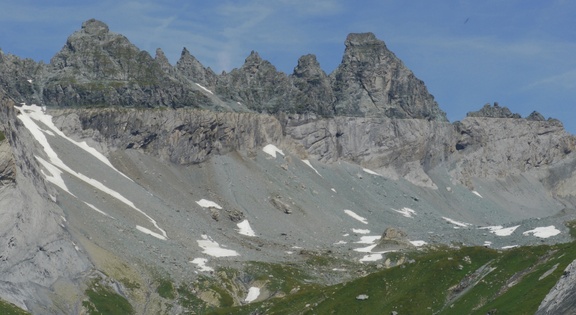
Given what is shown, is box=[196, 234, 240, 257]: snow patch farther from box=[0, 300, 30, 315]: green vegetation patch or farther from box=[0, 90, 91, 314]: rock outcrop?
box=[0, 300, 30, 315]: green vegetation patch

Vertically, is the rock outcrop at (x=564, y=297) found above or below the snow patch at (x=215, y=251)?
above

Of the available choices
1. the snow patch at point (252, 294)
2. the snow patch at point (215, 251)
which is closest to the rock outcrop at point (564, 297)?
the snow patch at point (252, 294)

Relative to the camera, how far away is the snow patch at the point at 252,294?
6618 inches

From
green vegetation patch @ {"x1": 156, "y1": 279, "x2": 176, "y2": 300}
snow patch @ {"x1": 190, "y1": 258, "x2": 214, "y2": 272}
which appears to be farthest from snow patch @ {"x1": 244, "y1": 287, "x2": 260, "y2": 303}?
green vegetation patch @ {"x1": 156, "y1": 279, "x2": 176, "y2": 300}

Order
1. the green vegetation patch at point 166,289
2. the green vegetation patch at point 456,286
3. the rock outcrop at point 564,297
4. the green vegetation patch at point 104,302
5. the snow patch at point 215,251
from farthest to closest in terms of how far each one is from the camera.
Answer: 1. the snow patch at point 215,251
2. the green vegetation patch at point 166,289
3. the green vegetation patch at point 104,302
4. the green vegetation patch at point 456,286
5. the rock outcrop at point 564,297

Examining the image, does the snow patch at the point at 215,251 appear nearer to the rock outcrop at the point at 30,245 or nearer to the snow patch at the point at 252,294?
the snow patch at the point at 252,294

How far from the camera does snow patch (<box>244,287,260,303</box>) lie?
16810 centimetres

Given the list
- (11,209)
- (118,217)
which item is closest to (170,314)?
(11,209)

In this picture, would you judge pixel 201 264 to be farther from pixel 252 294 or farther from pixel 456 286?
pixel 456 286

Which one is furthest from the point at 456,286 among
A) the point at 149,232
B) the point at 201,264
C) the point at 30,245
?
the point at 149,232

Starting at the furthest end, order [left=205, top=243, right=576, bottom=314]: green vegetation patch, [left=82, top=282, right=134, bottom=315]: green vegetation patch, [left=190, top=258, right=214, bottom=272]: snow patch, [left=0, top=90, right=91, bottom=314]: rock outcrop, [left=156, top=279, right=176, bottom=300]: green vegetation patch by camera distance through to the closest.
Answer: [left=190, top=258, right=214, bottom=272]: snow patch → [left=156, top=279, right=176, bottom=300]: green vegetation patch → [left=82, top=282, right=134, bottom=315]: green vegetation patch → [left=0, top=90, right=91, bottom=314]: rock outcrop → [left=205, top=243, right=576, bottom=314]: green vegetation patch

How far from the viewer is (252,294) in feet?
561

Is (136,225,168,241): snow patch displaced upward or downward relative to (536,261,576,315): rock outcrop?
downward

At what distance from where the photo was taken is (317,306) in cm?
9931
